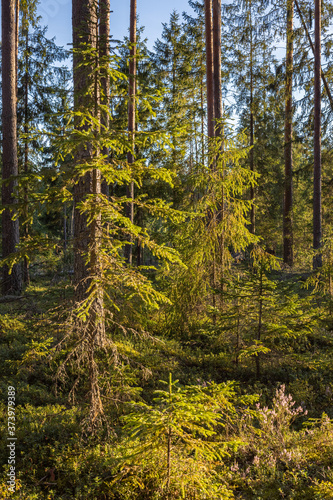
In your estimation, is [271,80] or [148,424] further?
[271,80]

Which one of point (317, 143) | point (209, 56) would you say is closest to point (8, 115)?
point (209, 56)

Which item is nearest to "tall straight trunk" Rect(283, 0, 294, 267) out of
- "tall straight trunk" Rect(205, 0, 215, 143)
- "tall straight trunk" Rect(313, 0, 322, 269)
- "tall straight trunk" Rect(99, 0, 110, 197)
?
"tall straight trunk" Rect(313, 0, 322, 269)

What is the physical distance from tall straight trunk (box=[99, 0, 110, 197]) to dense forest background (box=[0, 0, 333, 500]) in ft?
0.17

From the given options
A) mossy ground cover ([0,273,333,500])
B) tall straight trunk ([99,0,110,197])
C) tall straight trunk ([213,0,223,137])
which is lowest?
mossy ground cover ([0,273,333,500])

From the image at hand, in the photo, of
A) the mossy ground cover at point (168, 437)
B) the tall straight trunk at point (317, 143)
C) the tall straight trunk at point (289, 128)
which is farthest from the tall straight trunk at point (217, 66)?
the mossy ground cover at point (168, 437)

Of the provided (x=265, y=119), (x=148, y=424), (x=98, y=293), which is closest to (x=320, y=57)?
(x=265, y=119)

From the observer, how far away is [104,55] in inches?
144

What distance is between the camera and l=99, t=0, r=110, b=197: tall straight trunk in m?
3.53

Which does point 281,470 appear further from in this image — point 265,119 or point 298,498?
point 265,119

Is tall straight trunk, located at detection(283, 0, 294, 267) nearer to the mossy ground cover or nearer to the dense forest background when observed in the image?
the dense forest background

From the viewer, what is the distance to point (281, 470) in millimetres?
3432

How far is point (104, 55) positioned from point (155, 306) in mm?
3118

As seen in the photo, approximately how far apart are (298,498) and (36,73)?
18250mm

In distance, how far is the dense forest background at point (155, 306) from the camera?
312cm
